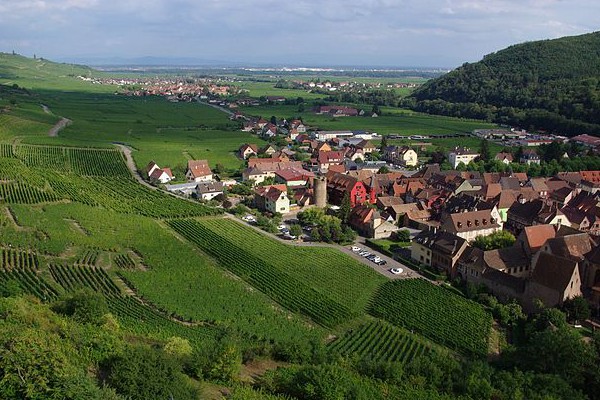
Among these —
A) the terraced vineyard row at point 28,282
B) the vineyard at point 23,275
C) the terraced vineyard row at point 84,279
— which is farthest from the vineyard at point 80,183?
the terraced vineyard row at point 28,282

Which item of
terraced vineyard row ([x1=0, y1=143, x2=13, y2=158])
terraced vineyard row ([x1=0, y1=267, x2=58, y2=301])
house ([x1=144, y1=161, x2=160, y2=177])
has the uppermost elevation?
terraced vineyard row ([x1=0, y1=143, x2=13, y2=158])

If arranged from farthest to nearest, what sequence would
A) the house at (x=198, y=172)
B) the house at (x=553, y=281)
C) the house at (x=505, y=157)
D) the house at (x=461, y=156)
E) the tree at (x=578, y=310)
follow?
the house at (x=461, y=156) < the house at (x=505, y=157) < the house at (x=198, y=172) < the house at (x=553, y=281) < the tree at (x=578, y=310)

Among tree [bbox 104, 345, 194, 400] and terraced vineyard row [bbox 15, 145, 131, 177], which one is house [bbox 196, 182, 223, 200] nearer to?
terraced vineyard row [bbox 15, 145, 131, 177]

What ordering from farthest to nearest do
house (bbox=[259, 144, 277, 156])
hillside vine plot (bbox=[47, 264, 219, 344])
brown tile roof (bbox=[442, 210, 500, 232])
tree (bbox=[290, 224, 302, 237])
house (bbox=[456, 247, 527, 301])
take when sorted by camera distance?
house (bbox=[259, 144, 277, 156]) < tree (bbox=[290, 224, 302, 237]) < brown tile roof (bbox=[442, 210, 500, 232]) < house (bbox=[456, 247, 527, 301]) < hillside vine plot (bbox=[47, 264, 219, 344])

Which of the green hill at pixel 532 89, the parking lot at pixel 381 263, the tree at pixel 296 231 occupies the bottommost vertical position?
the parking lot at pixel 381 263

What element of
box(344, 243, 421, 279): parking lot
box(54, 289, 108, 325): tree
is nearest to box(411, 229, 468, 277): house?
box(344, 243, 421, 279): parking lot

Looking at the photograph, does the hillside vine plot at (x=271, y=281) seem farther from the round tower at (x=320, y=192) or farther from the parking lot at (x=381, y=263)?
the round tower at (x=320, y=192)
